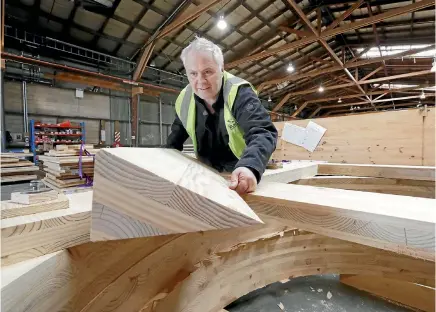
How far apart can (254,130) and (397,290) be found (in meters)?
2.58

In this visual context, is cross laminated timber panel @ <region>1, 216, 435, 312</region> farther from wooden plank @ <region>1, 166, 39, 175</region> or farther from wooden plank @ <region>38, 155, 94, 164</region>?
wooden plank @ <region>1, 166, 39, 175</region>

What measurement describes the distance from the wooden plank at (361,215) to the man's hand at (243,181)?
0.11 feet

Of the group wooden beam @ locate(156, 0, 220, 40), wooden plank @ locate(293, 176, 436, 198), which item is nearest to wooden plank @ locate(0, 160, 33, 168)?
wooden beam @ locate(156, 0, 220, 40)

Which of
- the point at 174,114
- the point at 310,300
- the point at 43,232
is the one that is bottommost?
the point at 310,300

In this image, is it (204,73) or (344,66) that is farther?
(344,66)

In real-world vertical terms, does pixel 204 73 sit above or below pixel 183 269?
above

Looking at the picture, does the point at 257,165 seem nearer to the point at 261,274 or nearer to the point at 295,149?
the point at 261,274

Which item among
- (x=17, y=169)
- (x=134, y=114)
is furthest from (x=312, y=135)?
(x=17, y=169)

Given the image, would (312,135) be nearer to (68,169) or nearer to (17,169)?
(68,169)

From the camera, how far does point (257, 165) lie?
1.05 m

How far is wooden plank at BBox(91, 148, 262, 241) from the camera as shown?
59cm

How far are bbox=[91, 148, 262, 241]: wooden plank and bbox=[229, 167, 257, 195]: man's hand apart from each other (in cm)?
34

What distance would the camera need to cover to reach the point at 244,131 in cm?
145

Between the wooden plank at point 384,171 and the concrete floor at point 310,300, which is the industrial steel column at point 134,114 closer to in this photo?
the concrete floor at point 310,300
